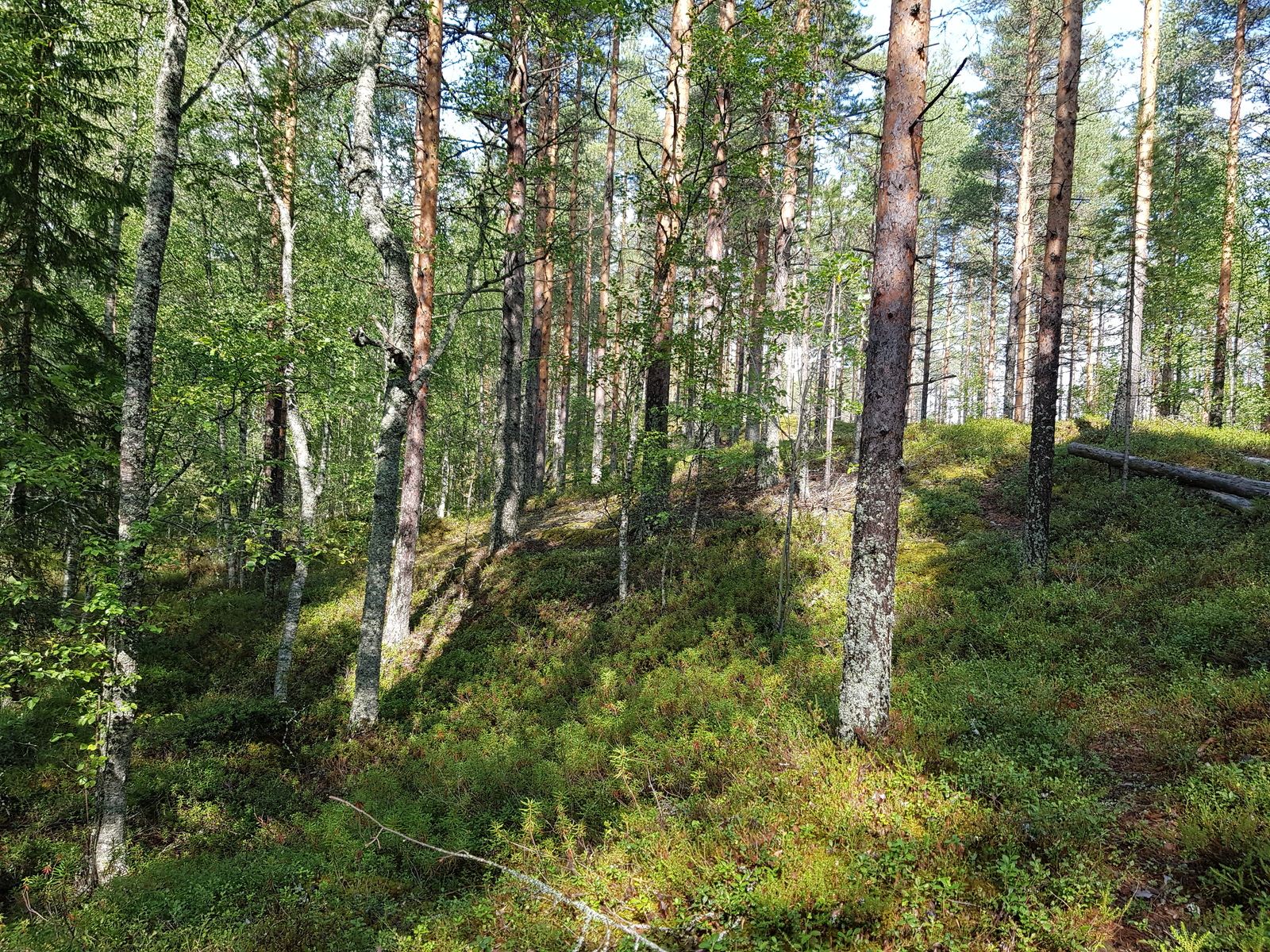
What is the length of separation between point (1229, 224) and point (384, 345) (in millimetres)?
23981

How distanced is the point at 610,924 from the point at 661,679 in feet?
15.0

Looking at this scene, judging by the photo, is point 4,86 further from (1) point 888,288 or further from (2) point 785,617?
(2) point 785,617

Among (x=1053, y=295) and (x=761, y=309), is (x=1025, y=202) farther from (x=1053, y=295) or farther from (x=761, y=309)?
(x=1053, y=295)

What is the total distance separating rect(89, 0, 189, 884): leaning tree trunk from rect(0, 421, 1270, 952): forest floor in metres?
0.67

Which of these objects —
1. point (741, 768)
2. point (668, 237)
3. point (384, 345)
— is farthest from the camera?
point (668, 237)

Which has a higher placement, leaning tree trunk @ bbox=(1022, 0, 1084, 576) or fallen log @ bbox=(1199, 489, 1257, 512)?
leaning tree trunk @ bbox=(1022, 0, 1084, 576)

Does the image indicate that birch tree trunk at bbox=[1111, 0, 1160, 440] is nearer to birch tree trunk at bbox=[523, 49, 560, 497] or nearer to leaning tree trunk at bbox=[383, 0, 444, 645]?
birch tree trunk at bbox=[523, 49, 560, 497]

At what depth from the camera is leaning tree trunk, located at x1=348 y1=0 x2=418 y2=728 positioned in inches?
310

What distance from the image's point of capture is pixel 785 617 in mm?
9008

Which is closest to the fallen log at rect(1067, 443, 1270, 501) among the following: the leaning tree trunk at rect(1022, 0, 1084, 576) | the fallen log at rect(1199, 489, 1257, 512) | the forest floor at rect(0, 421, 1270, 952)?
the fallen log at rect(1199, 489, 1257, 512)

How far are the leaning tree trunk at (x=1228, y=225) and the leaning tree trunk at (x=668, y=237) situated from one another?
1672 cm

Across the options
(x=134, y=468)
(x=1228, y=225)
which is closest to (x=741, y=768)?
(x=134, y=468)

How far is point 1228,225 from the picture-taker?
15961mm

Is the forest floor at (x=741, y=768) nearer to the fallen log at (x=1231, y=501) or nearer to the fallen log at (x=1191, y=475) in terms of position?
the fallen log at (x=1231, y=501)
